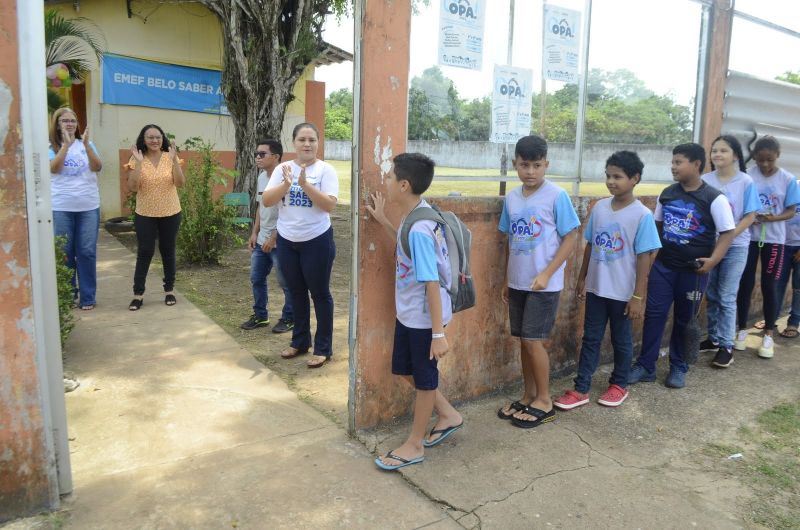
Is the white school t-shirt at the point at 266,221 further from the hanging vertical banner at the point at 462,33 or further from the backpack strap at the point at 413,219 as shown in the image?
the backpack strap at the point at 413,219

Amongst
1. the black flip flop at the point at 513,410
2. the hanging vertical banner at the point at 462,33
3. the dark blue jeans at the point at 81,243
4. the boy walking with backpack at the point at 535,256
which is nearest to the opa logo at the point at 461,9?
the hanging vertical banner at the point at 462,33

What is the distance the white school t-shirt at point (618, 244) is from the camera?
385cm

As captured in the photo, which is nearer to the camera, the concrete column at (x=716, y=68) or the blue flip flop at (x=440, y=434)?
the blue flip flop at (x=440, y=434)

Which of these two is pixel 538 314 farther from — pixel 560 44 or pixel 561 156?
pixel 560 44

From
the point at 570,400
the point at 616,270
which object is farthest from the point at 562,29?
the point at 570,400

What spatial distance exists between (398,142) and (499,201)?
878 mm

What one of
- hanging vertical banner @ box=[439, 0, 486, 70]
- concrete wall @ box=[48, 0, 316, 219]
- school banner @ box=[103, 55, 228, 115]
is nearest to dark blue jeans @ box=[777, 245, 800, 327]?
hanging vertical banner @ box=[439, 0, 486, 70]

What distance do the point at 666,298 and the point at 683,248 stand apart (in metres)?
0.37

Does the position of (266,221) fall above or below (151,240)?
above

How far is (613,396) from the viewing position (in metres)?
4.14

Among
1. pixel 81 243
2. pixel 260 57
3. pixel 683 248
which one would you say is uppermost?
pixel 260 57

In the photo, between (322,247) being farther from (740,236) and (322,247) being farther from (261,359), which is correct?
(740,236)

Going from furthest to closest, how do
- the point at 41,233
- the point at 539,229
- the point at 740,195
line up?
the point at 740,195, the point at 539,229, the point at 41,233

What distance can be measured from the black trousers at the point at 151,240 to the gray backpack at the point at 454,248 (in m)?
3.45
